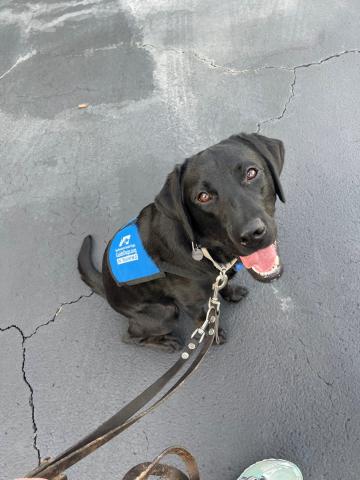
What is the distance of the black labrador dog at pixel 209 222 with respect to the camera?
1798 millimetres

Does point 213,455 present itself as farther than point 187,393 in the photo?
No

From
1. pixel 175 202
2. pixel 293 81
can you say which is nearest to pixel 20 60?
pixel 293 81

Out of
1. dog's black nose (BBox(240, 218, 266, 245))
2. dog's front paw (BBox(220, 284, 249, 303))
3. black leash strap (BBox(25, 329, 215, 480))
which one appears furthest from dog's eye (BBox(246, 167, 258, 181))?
dog's front paw (BBox(220, 284, 249, 303))

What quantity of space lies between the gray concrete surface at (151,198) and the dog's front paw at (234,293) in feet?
0.18

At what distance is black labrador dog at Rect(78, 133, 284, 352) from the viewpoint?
1798 mm

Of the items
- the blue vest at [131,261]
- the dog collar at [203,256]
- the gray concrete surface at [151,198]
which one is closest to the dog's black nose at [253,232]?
the dog collar at [203,256]

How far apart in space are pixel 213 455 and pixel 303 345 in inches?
32.7

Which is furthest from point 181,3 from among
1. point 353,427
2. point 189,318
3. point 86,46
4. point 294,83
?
point 353,427

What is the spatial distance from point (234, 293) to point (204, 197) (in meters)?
0.95

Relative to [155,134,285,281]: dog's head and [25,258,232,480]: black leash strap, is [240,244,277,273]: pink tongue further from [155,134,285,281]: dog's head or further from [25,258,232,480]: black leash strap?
[25,258,232,480]: black leash strap

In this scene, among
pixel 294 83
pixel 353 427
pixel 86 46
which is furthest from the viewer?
pixel 86 46

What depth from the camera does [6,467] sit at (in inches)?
93.1

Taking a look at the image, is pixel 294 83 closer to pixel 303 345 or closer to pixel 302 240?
pixel 302 240

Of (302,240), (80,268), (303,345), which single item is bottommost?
(303,345)
